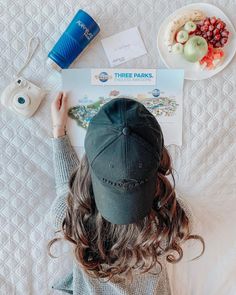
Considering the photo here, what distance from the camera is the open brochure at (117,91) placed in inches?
34.5

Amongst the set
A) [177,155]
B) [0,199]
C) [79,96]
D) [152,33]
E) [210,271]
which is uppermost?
[152,33]

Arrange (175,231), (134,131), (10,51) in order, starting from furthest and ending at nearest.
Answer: (10,51) → (175,231) → (134,131)

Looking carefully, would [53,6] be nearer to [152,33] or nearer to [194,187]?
[152,33]

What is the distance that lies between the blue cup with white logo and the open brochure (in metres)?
0.04

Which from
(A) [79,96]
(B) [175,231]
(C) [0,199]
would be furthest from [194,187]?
(C) [0,199]

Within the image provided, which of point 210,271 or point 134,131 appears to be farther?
point 210,271

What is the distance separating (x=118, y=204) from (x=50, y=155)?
33cm

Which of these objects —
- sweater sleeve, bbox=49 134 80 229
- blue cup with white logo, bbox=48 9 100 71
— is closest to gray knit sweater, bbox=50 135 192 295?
sweater sleeve, bbox=49 134 80 229

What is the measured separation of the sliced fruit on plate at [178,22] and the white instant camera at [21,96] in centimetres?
29

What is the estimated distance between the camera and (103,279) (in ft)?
2.66

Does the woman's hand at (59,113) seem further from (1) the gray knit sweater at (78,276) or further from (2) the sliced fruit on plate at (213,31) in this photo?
(2) the sliced fruit on plate at (213,31)

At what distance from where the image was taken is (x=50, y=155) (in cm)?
88

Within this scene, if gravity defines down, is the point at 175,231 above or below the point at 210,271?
above

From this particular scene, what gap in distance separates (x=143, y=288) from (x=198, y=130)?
13.9 inches
